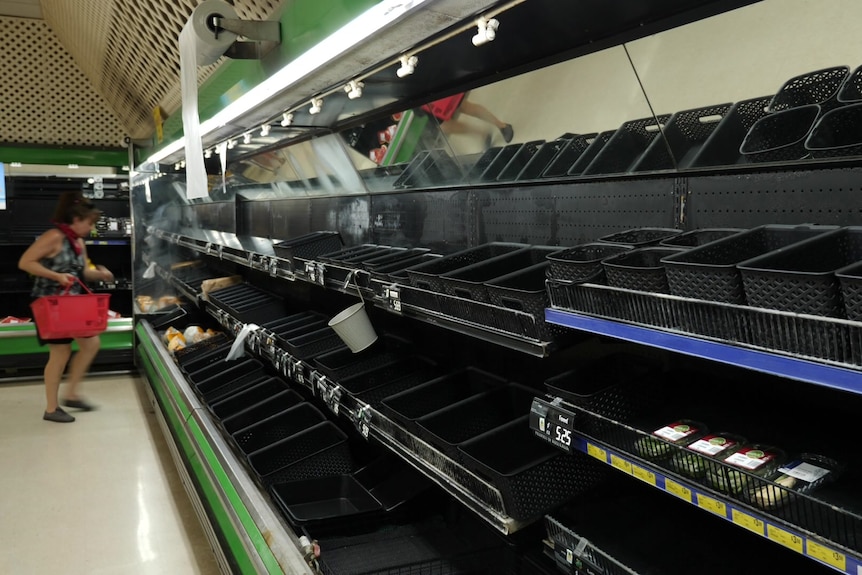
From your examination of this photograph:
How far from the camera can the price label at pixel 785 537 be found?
1.03 meters

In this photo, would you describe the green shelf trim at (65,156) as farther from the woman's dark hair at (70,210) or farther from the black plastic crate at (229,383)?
the black plastic crate at (229,383)

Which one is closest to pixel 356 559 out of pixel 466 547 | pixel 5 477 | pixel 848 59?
pixel 466 547

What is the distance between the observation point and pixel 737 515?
44.4 inches

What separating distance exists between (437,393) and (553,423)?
2.98 feet

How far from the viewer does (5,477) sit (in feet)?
14.3

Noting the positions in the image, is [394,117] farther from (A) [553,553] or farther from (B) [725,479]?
(B) [725,479]

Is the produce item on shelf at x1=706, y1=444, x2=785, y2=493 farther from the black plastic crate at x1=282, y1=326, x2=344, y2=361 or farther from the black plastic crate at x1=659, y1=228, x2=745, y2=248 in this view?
the black plastic crate at x1=282, y1=326, x2=344, y2=361

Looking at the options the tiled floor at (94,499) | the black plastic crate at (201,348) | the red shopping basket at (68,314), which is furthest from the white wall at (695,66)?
the red shopping basket at (68,314)

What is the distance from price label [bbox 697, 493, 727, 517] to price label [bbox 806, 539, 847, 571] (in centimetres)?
15

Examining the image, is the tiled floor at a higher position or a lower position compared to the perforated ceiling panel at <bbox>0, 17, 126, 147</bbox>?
lower

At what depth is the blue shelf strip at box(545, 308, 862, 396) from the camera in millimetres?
939

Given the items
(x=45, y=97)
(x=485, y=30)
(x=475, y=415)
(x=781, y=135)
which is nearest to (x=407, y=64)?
(x=485, y=30)

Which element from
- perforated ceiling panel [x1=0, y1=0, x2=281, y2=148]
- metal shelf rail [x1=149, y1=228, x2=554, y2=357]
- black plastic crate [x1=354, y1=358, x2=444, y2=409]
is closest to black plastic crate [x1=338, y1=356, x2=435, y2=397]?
black plastic crate [x1=354, y1=358, x2=444, y2=409]

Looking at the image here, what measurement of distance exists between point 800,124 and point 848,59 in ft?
0.49
